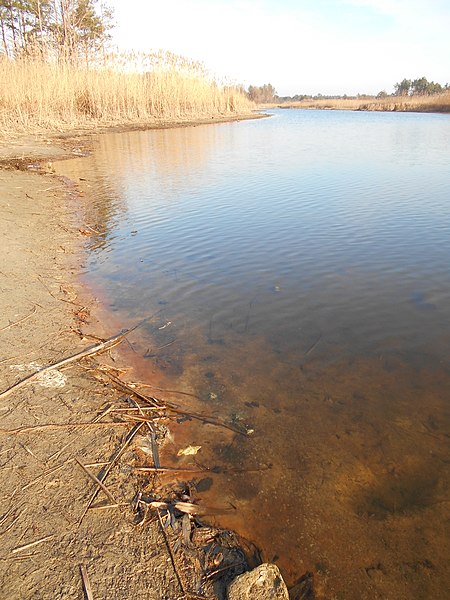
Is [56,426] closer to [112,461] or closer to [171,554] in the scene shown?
[112,461]

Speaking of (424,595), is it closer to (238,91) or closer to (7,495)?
(7,495)

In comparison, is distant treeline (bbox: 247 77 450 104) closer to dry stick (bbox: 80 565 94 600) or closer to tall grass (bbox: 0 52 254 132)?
tall grass (bbox: 0 52 254 132)

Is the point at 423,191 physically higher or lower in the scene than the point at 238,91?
lower

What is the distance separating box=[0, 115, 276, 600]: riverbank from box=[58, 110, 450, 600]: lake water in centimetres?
30

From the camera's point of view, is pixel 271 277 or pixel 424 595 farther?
pixel 271 277

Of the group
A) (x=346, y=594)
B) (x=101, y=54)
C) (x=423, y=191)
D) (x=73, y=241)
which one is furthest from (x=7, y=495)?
(x=101, y=54)

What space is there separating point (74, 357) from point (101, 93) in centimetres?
2391

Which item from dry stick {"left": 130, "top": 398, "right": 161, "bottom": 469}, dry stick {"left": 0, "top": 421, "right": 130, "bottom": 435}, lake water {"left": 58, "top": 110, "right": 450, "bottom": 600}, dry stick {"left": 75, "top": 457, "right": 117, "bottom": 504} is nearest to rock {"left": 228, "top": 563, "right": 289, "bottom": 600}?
lake water {"left": 58, "top": 110, "right": 450, "bottom": 600}

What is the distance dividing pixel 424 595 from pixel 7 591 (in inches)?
74.8

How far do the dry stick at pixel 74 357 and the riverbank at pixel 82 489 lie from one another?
0.04 m

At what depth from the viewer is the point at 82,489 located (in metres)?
2.19

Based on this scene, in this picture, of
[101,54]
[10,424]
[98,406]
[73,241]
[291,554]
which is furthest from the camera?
[101,54]

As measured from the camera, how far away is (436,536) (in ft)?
7.21

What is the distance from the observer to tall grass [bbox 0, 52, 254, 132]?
17.0 meters
